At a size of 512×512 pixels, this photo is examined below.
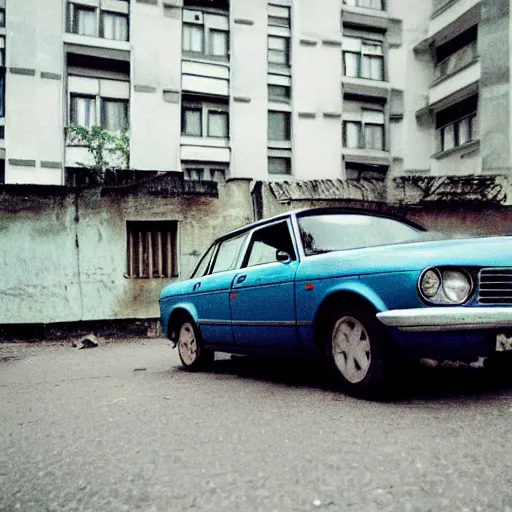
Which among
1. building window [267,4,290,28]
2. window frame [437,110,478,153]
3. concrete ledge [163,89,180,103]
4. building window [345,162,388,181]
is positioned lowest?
building window [345,162,388,181]

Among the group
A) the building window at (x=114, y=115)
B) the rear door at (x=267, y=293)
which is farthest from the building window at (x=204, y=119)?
the rear door at (x=267, y=293)

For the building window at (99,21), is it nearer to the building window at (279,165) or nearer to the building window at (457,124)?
the building window at (279,165)

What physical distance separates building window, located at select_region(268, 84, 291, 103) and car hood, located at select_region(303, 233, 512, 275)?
2020 centimetres

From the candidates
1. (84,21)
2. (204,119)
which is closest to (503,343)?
(204,119)

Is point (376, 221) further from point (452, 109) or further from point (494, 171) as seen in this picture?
point (452, 109)

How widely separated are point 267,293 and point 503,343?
1.98 metres

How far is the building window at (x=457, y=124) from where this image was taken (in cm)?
2174

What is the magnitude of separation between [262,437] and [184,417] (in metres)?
0.78

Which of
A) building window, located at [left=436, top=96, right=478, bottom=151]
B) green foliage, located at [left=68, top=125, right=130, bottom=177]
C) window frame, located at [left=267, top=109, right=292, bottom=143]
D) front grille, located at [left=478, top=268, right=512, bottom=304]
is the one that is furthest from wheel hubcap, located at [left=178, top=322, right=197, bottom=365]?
building window, located at [left=436, top=96, right=478, bottom=151]

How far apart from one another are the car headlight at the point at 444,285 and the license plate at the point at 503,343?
12.8 inches

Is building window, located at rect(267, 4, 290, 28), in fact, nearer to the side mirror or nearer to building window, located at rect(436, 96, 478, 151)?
building window, located at rect(436, 96, 478, 151)

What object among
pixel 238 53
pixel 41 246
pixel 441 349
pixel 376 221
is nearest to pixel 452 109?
pixel 238 53

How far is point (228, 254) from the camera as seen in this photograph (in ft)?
19.5

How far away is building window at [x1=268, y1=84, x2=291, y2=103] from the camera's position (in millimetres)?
23166
